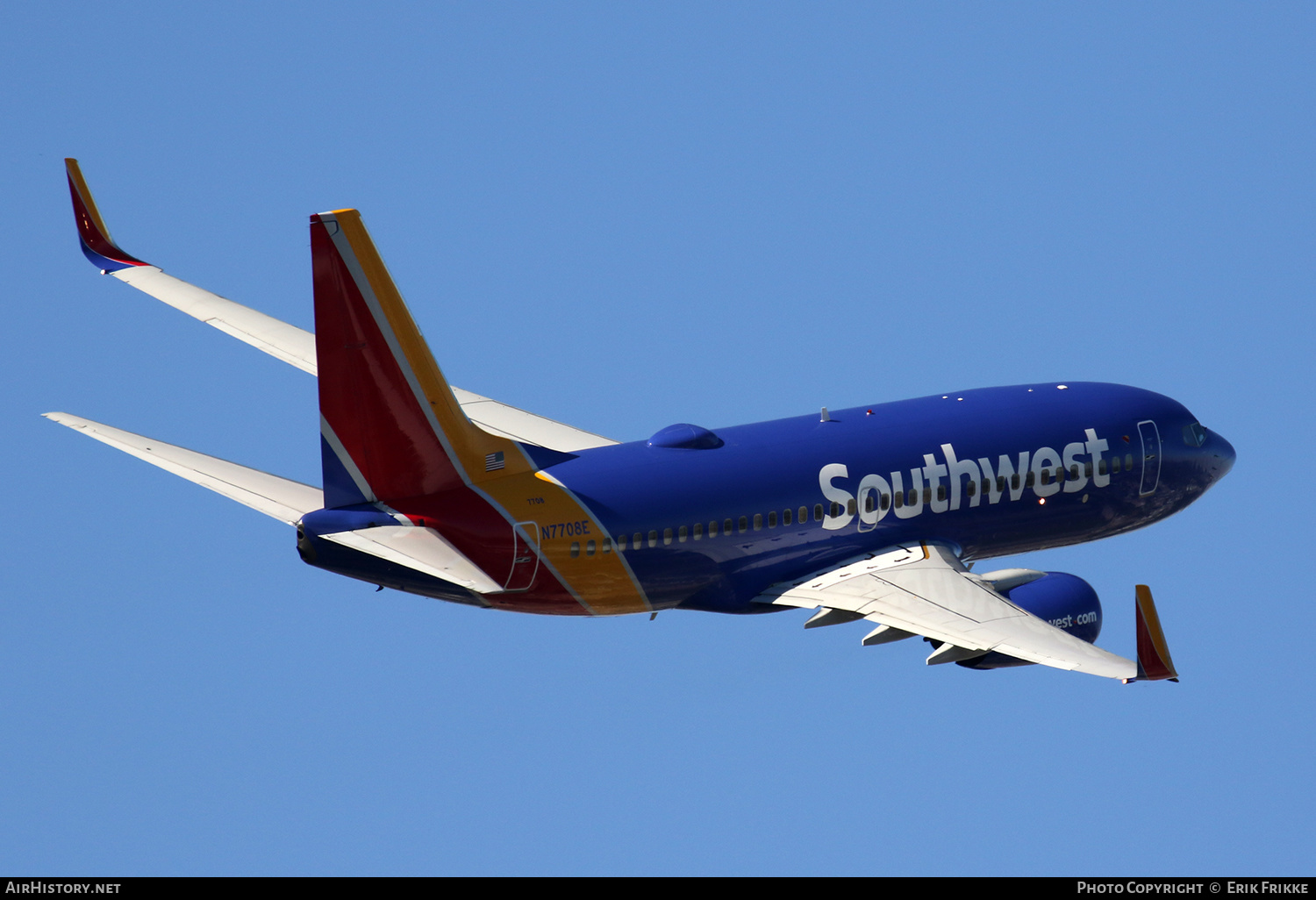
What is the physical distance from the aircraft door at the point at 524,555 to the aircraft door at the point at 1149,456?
17.6 metres

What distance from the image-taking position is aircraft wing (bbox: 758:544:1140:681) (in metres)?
40.7

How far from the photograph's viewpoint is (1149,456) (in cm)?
5150

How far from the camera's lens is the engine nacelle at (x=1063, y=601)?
4734 centimetres

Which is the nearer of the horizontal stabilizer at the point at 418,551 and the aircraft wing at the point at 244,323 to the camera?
the horizontal stabilizer at the point at 418,551

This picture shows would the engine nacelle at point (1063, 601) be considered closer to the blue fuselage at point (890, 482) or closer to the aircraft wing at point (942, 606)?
the aircraft wing at point (942, 606)

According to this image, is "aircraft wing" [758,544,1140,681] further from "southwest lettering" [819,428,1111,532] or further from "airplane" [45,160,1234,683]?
"southwest lettering" [819,428,1111,532]

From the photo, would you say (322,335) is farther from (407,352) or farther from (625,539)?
(625,539)

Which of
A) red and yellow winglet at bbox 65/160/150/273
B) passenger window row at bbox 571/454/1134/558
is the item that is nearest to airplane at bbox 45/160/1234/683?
passenger window row at bbox 571/454/1134/558

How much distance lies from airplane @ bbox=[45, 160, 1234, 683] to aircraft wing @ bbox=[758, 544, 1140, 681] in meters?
0.07

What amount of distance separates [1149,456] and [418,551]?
21.2m

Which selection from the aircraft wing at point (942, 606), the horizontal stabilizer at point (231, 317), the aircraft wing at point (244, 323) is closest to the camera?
the aircraft wing at point (942, 606)

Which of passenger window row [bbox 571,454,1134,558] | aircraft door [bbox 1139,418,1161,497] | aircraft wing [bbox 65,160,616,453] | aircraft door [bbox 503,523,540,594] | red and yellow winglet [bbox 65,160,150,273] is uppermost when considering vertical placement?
red and yellow winglet [bbox 65,160,150,273]

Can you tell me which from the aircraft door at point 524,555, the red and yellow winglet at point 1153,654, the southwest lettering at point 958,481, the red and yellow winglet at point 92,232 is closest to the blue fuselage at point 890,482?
the southwest lettering at point 958,481

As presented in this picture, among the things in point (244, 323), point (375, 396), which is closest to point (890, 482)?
point (375, 396)
